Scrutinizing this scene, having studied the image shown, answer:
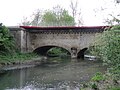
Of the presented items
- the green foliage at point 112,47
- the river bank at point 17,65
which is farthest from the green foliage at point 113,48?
the river bank at point 17,65

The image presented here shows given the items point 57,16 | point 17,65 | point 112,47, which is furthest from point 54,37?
point 112,47

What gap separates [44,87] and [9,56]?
1537cm

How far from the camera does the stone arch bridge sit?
3930 centimetres

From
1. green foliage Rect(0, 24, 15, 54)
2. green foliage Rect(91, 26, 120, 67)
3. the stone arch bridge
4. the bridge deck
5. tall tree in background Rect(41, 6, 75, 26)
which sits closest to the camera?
green foliage Rect(91, 26, 120, 67)

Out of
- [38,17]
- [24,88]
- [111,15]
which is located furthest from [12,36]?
[38,17]

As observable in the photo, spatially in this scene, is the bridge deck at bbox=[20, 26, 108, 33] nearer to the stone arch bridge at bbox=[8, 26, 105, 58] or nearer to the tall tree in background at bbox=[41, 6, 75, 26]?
the stone arch bridge at bbox=[8, 26, 105, 58]

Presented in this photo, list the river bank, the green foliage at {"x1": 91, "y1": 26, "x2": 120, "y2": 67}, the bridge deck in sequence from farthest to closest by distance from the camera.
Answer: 1. the bridge deck
2. the river bank
3. the green foliage at {"x1": 91, "y1": 26, "x2": 120, "y2": 67}

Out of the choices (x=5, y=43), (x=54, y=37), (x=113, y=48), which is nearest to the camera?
(x=113, y=48)

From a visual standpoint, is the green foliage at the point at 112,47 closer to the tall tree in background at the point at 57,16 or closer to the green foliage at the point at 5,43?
the green foliage at the point at 5,43

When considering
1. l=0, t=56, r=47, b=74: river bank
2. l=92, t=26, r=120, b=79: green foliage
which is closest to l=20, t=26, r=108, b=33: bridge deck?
l=0, t=56, r=47, b=74: river bank

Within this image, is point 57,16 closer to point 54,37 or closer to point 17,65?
point 54,37

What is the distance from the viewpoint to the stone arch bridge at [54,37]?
3930 cm

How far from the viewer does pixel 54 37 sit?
40844 millimetres

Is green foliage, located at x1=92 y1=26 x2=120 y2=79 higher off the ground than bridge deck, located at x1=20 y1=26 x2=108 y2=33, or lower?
lower
